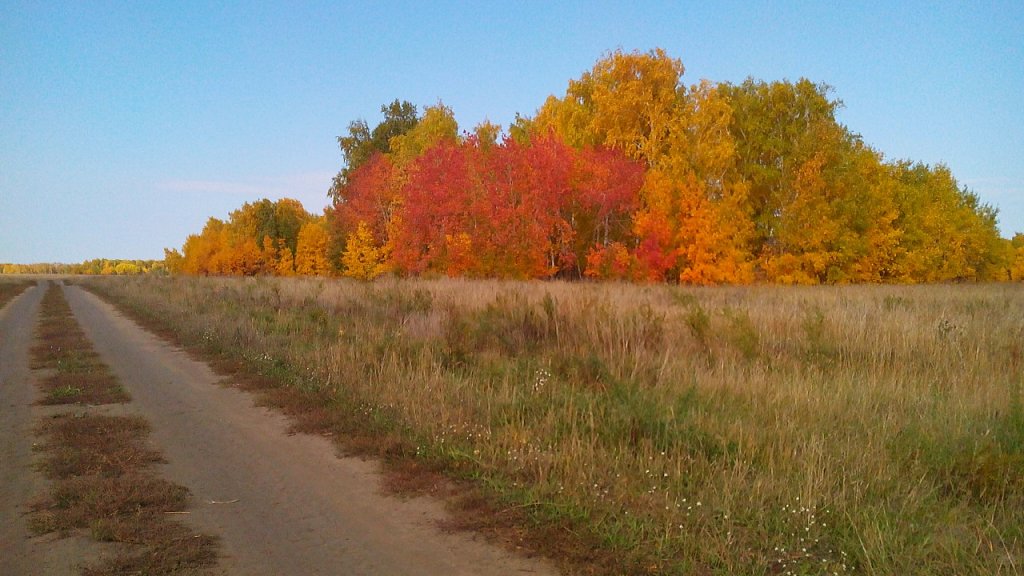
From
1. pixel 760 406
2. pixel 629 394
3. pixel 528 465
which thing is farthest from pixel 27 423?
pixel 760 406

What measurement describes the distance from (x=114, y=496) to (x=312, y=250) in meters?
64.9

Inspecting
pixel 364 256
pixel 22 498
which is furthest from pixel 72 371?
pixel 364 256

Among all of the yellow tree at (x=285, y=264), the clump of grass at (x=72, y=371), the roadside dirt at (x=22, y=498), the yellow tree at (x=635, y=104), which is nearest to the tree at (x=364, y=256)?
the yellow tree at (x=635, y=104)

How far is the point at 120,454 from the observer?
251 inches

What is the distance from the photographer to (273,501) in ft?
17.4

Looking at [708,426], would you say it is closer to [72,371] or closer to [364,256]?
[72,371]

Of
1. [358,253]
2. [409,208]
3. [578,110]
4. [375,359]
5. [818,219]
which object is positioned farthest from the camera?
[358,253]

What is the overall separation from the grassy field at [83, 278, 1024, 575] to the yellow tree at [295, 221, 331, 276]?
55221 mm

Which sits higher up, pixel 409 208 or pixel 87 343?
pixel 409 208

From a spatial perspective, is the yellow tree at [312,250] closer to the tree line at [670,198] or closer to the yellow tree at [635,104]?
the tree line at [670,198]

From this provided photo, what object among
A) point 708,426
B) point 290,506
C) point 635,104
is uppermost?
point 635,104

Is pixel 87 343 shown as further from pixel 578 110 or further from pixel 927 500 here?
pixel 578 110

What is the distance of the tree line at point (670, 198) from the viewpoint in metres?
32.9

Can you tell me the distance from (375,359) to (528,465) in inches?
182
